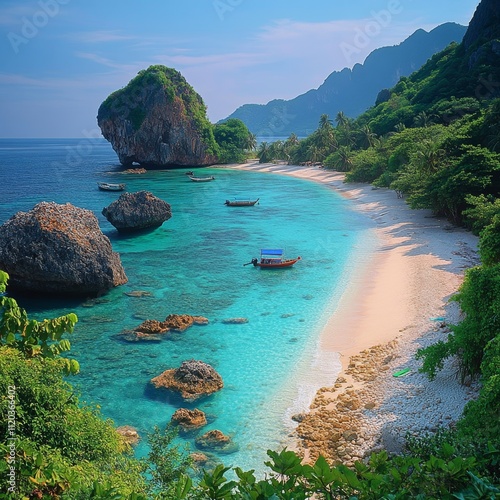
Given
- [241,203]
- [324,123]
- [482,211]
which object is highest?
[324,123]

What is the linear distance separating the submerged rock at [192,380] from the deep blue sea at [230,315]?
1.11 ft

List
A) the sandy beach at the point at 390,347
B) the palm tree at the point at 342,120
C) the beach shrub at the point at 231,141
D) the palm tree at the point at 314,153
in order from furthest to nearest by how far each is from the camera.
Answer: the beach shrub at the point at 231,141 → the palm tree at the point at 342,120 → the palm tree at the point at 314,153 → the sandy beach at the point at 390,347

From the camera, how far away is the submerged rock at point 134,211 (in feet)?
139

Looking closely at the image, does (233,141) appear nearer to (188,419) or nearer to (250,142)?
(250,142)

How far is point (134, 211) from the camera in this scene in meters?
42.6

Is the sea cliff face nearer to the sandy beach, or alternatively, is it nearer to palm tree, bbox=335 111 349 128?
palm tree, bbox=335 111 349 128

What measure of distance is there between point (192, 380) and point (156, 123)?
101 m

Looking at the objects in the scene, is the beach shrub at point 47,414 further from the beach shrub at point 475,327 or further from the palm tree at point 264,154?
the palm tree at point 264,154

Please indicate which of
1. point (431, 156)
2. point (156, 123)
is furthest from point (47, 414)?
point (156, 123)

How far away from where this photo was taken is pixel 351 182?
7488 centimetres

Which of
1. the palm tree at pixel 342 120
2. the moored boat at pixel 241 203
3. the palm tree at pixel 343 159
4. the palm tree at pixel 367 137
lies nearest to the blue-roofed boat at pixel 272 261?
the moored boat at pixel 241 203

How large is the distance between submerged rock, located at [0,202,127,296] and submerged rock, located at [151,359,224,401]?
10.8 m

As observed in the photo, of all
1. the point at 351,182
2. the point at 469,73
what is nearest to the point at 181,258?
the point at 351,182

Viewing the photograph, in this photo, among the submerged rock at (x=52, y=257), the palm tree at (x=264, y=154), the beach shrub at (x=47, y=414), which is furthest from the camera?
the palm tree at (x=264, y=154)
